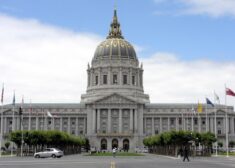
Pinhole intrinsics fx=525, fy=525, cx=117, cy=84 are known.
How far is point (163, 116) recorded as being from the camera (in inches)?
7776

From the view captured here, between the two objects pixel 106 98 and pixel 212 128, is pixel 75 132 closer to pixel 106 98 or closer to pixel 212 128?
pixel 106 98

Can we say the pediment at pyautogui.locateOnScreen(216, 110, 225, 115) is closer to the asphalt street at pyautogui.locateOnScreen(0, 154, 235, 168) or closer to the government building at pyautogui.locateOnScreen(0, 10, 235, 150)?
the government building at pyautogui.locateOnScreen(0, 10, 235, 150)

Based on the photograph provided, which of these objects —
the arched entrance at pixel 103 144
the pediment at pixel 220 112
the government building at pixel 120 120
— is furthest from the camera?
the pediment at pixel 220 112

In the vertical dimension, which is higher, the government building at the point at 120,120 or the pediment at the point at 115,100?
the pediment at the point at 115,100

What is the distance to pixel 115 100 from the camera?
634 ft

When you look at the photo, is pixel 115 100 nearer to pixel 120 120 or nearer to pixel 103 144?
pixel 120 120

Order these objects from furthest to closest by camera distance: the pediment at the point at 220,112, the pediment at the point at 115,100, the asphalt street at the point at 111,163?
the pediment at the point at 115,100 → the pediment at the point at 220,112 → the asphalt street at the point at 111,163

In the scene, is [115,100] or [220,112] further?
[115,100]

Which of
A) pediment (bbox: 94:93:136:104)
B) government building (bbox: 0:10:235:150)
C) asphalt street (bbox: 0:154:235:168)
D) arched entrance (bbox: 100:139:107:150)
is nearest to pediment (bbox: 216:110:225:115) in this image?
government building (bbox: 0:10:235:150)

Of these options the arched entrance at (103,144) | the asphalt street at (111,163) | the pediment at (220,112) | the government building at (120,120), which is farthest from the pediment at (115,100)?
the asphalt street at (111,163)

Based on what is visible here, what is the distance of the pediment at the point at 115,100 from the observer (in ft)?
633

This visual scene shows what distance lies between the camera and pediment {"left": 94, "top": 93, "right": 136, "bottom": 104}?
7594 inches

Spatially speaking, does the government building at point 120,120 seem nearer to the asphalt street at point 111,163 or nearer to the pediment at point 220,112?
the pediment at point 220,112

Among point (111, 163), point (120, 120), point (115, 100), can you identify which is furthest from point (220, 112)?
point (111, 163)
